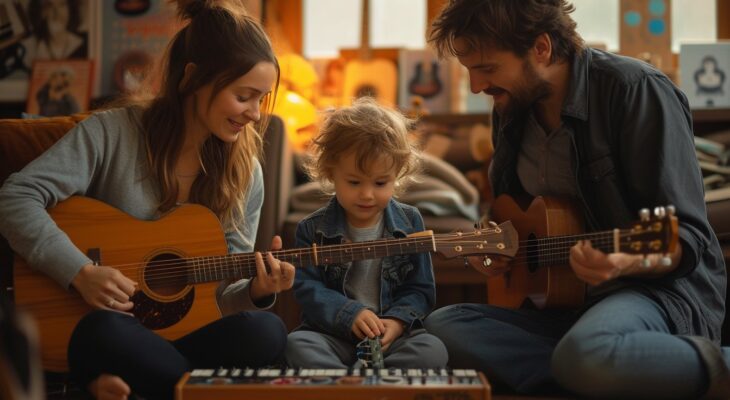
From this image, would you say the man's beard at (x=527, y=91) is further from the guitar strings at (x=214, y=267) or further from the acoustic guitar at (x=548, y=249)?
the guitar strings at (x=214, y=267)

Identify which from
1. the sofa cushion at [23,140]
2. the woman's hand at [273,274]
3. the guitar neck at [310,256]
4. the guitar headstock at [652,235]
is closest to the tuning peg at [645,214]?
the guitar headstock at [652,235]

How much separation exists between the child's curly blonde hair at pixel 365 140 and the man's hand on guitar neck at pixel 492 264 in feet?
0.84

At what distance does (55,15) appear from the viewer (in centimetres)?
394

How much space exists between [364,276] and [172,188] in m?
0.47

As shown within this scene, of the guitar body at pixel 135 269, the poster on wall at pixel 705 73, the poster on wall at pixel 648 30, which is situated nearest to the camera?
the guitar body at pixel 135 269

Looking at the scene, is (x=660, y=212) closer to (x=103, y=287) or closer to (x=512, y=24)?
(x=512, y=24)

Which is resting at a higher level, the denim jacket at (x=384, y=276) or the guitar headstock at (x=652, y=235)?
the guitar headstock at (x=652, y=235)

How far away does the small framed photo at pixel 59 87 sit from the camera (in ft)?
12.6

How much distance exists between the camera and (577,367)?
1.53 metres

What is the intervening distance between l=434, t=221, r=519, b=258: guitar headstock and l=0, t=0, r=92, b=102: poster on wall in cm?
281

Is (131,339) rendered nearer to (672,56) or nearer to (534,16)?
(534,16)

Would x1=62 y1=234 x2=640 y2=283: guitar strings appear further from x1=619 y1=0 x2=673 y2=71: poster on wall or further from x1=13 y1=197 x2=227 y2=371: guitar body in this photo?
x1=619 y1=0 x2=673 y2=71: poster on wall

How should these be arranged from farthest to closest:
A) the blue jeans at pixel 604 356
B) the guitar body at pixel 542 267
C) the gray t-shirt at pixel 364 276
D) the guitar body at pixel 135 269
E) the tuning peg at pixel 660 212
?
the gray t-shirt at pixel 364 276 → the guitar body at pixel 542 267 → the guitar body at pixel 135 269 → the blue jeans at pixel 604 356 → the tuning peg at pixel 660 212

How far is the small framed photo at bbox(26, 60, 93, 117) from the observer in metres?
3.85
